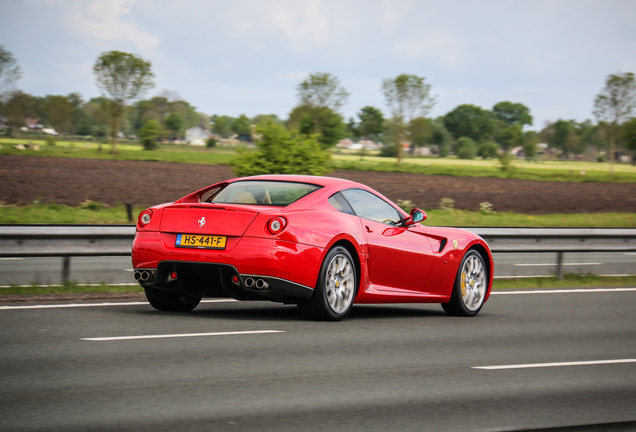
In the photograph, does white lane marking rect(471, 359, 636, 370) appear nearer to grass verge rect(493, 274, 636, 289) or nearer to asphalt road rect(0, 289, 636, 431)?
Answer: asphalt road rect(0, 289, 636, 431)

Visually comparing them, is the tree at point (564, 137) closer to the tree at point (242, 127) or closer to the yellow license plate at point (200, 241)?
the tree at point (242, 127)

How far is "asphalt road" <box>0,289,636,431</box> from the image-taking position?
14.9 feet

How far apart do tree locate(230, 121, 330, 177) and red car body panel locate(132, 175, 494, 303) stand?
15521 millimetres

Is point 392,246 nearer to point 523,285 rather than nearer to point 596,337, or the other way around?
point 596,337

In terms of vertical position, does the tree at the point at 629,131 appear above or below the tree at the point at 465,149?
above

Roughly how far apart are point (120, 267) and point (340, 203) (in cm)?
664

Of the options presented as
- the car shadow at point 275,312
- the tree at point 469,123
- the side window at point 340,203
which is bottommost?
the car shadow at point 275,312

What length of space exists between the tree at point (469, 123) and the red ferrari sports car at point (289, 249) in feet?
528

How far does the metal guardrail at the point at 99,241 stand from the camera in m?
10.5

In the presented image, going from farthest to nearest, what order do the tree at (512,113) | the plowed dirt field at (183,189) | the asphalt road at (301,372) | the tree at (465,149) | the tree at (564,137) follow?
1. the tree at (512,113)
2. the tree at (564,137)
3. the tree at (465,149)
4. the plowed dirt field at (183,189)
5. the asphalt road at (301,372)

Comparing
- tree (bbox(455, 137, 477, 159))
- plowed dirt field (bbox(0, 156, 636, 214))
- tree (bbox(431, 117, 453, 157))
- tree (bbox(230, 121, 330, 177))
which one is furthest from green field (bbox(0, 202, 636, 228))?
tree (bbox(431, 117, 453, 157))

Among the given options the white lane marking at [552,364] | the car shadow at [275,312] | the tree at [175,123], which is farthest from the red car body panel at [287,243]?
the tree at [175,123]

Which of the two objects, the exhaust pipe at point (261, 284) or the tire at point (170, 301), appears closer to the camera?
the exhaust pipe at point (261, 284)

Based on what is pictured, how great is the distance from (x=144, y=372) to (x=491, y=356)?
9.50ft
